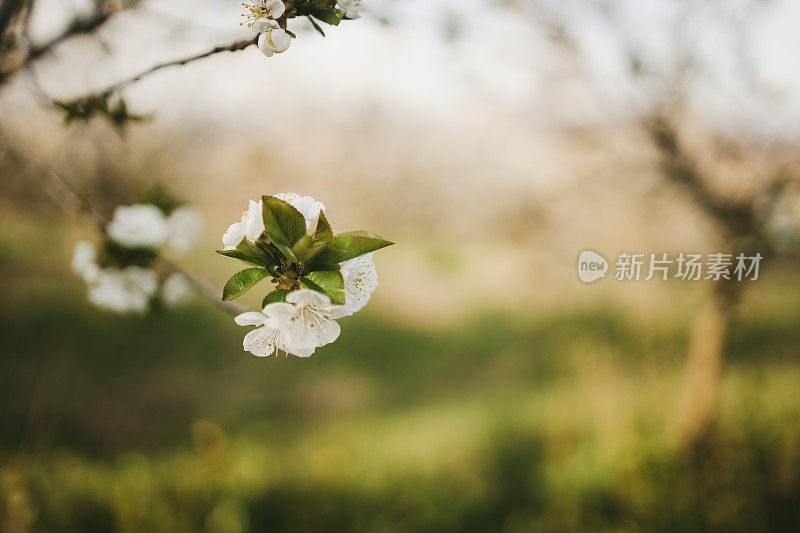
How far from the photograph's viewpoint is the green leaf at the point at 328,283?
50cm

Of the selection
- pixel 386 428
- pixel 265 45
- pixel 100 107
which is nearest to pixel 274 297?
pixel 265 45

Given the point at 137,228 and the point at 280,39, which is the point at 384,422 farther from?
the point at 280,39

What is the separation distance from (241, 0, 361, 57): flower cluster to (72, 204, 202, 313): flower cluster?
20.7 inches

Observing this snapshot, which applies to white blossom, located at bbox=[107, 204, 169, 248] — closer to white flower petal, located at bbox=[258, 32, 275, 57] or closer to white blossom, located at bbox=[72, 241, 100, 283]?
white blossom, located at bbox=[72, 241, 100, 283]

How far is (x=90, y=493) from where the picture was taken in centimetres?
175

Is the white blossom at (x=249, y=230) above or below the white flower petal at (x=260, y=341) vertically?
above

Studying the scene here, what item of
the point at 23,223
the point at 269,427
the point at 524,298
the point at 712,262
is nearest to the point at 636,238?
the point at 712,262

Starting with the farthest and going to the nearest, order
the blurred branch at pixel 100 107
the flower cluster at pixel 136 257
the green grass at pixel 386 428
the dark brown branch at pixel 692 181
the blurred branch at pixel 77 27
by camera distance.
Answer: the green grass at pixel 386 428, the dark brown branch at pixel 692 181, the flower cluster at pixel 136 257, the blurred branch at pixel 77 27, the blurred branch at pixel 100 107

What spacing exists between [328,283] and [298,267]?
0.21ft

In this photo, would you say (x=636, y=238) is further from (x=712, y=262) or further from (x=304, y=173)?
(x=304, y=173)

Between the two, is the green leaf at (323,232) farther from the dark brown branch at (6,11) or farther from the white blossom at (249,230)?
the dark brown branch at (6,11)

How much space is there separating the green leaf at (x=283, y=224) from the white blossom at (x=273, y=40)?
187 millimetres

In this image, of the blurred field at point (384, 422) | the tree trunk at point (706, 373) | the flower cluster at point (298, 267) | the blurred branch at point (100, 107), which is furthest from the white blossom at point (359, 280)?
the tree trunk at point (706, 373)

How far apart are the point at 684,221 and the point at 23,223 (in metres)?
4.08
